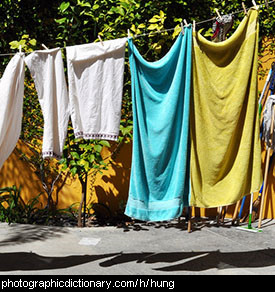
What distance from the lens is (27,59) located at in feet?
15.0

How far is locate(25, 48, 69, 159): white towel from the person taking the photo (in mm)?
4547

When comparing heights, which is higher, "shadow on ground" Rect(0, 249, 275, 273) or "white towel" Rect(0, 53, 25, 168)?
"white towel" Rect(0, 53, 25, 168)

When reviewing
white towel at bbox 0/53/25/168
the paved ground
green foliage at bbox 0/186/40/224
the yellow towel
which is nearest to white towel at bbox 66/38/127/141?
white towel at bbox 0/53/25/168

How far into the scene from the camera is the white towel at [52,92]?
179 inches

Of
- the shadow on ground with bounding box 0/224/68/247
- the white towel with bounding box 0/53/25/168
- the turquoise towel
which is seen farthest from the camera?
the shadow on ground with bounding box 0/224/68/247

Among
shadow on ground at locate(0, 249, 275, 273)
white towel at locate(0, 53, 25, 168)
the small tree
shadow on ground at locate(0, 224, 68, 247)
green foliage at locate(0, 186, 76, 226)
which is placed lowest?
shadow on ground at locate(0, 249, 275, 273)

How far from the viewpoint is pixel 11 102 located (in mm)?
4586

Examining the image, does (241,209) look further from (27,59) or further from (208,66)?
(27,59)

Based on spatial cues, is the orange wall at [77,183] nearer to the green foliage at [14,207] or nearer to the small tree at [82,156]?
the green foliage at [14,207]

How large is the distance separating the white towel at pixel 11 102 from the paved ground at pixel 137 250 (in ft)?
4.56

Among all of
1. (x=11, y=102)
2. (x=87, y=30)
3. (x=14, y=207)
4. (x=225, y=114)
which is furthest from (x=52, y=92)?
(x=14, y=207)

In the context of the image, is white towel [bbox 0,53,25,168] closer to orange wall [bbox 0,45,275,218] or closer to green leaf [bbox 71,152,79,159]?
green leaf [bbox 71,152,79,159]

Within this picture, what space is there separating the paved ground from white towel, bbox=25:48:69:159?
4.55 ft

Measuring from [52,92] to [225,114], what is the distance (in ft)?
5.61
